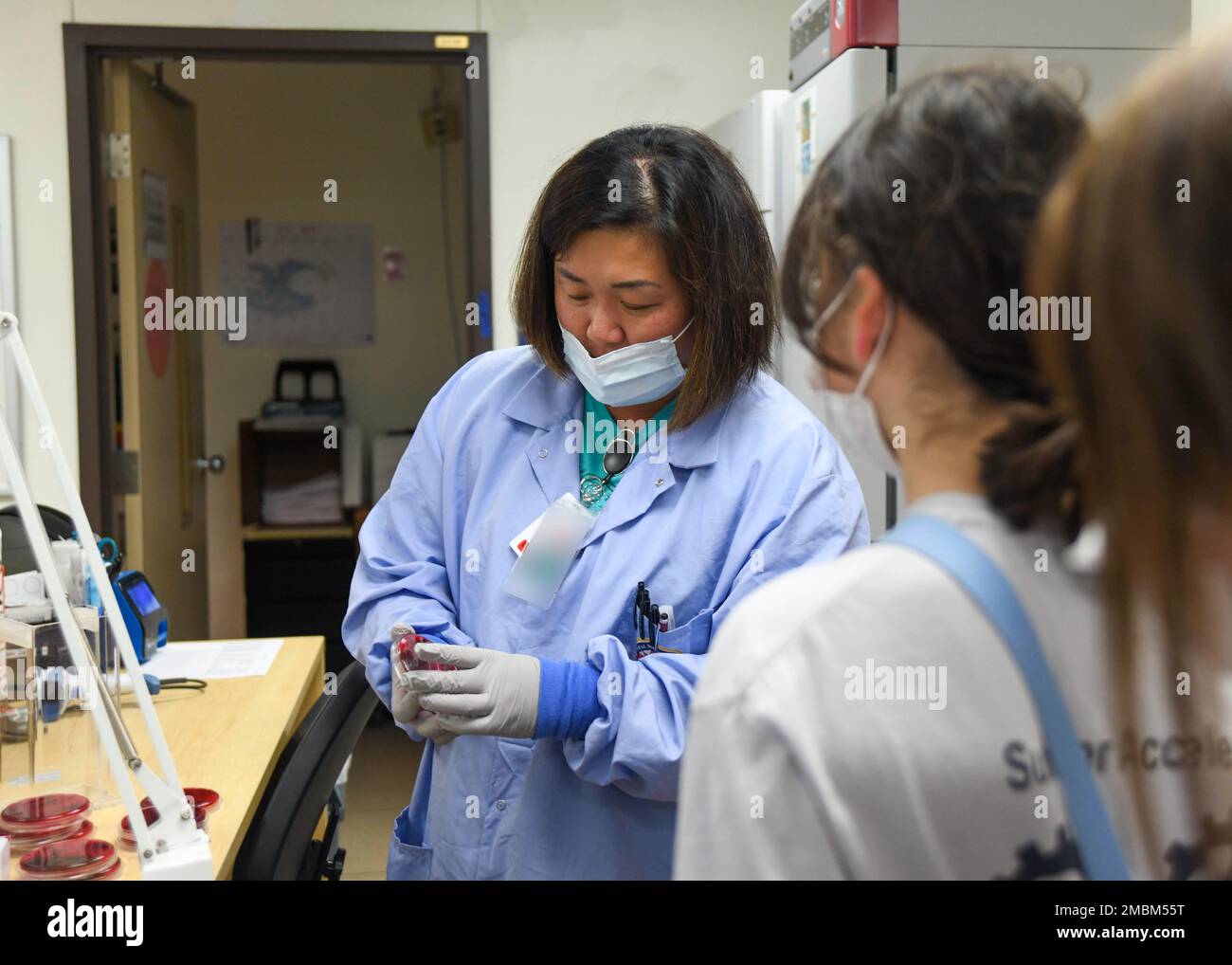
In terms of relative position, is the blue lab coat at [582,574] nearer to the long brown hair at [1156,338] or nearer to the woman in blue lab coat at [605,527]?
the woman in blue lab coat at [605,527]

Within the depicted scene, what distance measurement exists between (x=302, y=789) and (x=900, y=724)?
2.99 feet

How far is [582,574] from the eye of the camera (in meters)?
1.20

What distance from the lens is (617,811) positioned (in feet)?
3.91

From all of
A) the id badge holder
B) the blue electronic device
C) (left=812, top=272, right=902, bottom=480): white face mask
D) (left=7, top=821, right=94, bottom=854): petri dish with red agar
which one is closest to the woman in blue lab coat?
the id badge holder

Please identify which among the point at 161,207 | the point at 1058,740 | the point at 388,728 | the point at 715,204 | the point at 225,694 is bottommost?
the point at 388,728

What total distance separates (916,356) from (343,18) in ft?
8.24

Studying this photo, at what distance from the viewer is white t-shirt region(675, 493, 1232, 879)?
527 mm

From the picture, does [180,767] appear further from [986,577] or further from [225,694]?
[986,577]

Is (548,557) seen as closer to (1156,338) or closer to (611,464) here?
(611,464)

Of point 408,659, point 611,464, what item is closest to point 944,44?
point 611,464

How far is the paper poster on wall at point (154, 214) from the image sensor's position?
3018mm

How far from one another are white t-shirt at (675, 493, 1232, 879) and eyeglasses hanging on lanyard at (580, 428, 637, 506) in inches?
27.0

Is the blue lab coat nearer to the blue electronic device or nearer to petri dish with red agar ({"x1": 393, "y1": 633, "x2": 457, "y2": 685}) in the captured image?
petri dish with red agar ({"x1": 393, "y1": 633, "x2": 457, "y2": 685})

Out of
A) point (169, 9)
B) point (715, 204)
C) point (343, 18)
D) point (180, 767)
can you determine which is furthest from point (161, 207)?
point (715, 204)
